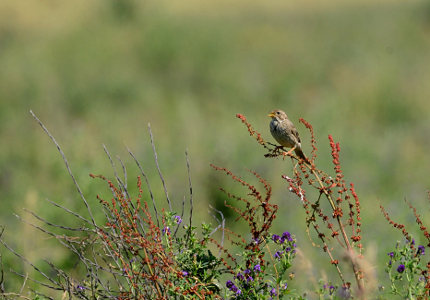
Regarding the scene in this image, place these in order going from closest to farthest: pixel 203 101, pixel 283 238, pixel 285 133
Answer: pixel 283 238, pixel 285 133, pixel 203 101

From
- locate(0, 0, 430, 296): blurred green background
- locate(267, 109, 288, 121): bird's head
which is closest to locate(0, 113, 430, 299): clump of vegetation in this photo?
locate(267, 109, 288, 121): bird's head

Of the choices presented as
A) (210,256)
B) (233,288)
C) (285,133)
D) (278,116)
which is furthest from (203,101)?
(233,288)

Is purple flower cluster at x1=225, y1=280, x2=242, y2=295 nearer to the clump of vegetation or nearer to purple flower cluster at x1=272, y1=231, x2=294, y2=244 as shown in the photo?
the clump of vegetation

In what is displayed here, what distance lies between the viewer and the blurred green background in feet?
32.3

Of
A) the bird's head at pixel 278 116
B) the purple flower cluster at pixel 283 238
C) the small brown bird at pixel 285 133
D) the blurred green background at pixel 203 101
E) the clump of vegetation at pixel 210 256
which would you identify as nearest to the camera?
the clump of vegetation at pixel 210 256

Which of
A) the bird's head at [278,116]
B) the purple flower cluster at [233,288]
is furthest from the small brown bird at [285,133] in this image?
the purple flower cluster at [233,288]

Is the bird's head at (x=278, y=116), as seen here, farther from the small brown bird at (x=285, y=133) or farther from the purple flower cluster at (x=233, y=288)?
the purple flower cluster at (x=233, y=288)

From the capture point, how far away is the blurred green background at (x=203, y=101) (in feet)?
32.3

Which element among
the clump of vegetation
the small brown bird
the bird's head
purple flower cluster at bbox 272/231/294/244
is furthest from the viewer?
the bird's head

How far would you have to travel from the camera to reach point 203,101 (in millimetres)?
18578

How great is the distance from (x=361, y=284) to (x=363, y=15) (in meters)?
28.6

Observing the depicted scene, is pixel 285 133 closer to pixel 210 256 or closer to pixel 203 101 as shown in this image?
pixel 210 256

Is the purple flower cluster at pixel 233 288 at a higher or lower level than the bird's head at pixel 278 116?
lower

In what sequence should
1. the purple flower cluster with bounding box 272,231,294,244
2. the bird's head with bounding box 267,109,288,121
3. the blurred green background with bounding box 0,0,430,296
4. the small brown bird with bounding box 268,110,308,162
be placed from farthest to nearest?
the blurred green background with bounding box 0,0,430,296
the bird's head with bounding box 267,109,288,121
the small brown bird with bounding box 268,110,308,162
the purple flower cluster with bounding box 272,231,294,244
